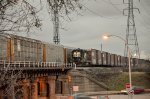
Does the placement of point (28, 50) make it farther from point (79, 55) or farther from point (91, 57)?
point (91, 57)

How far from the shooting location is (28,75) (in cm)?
4928

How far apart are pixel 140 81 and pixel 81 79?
51.7 feet

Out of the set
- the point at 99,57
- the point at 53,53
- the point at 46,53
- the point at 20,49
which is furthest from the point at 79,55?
the point at 20,49

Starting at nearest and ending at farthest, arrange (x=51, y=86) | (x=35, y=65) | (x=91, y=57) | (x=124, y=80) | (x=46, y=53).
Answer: (x=35, y=65) < (x=46, y=53) < (x=51, y=86) < (x=91, y=57) < (x=124, y=80)

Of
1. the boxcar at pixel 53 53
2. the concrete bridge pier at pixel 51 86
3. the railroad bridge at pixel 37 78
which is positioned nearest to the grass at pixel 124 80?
the railroad bridge at pixel 37 78

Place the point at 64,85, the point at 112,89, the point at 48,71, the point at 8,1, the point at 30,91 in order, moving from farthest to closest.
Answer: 1. the point at 112,89
2. the point at 64,85
3. the point at 48,71
4. the point at 30,91
5. the point at 8,1

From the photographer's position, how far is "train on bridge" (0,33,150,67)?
43.9 meters

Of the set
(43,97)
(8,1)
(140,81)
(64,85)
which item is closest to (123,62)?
(140,81)

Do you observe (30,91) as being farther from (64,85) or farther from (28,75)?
(64,85)

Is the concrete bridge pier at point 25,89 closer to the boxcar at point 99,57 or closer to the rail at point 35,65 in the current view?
the rail at point 35,65

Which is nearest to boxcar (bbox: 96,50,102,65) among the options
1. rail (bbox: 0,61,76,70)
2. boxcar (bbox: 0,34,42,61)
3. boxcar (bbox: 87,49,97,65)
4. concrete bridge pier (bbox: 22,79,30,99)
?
boxcar (bbox: 87,49,97,65)

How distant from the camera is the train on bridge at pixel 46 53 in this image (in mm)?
43888

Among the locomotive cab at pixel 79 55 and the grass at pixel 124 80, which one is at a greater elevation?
the locomotive cab at pixel 79 55

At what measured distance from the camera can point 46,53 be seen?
58469 mm
